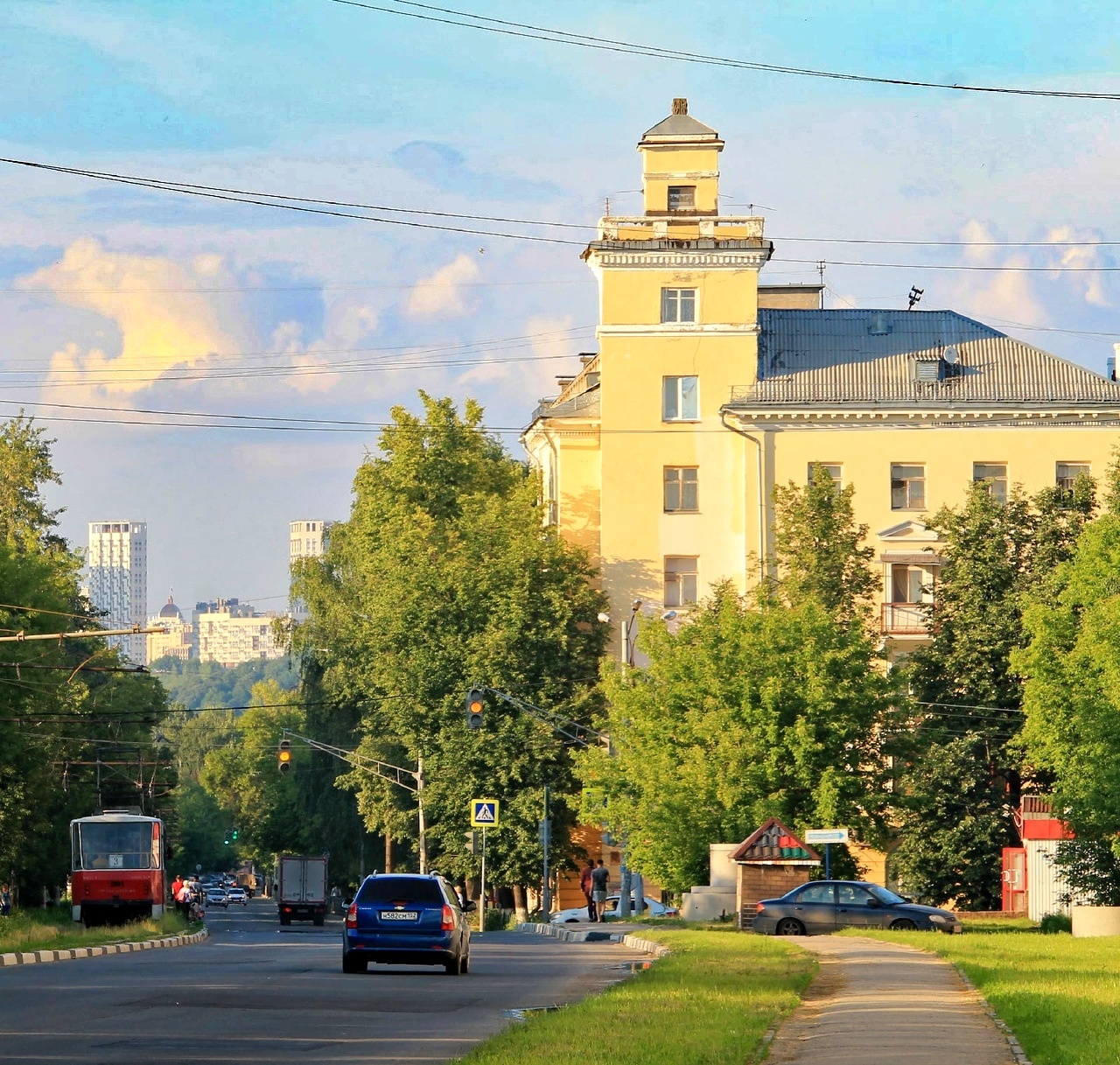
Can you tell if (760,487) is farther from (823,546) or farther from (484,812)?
(484,812)

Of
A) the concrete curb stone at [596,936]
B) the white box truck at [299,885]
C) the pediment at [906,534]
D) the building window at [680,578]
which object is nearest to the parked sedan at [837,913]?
the concrete curb stone at [596,936]

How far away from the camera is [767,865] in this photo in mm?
41688

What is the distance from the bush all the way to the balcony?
21.8 m

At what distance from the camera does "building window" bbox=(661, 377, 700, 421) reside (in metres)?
69.2

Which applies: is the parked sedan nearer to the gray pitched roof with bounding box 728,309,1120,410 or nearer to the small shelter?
the small shelter

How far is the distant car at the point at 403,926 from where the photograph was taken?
2758 cm

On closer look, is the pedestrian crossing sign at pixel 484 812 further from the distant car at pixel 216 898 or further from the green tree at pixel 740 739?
the distant car at pixel 216 898

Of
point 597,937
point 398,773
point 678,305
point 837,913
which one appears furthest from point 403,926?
point 678,305

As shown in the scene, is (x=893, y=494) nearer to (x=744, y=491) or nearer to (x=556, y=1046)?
(x=744, y=491)

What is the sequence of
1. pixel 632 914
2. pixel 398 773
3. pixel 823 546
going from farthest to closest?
pixel 398 773
pixel 823 546
pixel 632 914

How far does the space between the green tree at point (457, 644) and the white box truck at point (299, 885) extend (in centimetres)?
1356

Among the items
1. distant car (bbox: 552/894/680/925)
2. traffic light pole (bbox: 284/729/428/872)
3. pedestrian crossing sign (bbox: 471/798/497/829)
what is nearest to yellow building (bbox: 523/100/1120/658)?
traffic light pole (bbox: 284/729/428/872)

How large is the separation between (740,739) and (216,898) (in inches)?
4548

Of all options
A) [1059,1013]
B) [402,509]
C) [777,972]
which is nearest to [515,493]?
[402,509]
